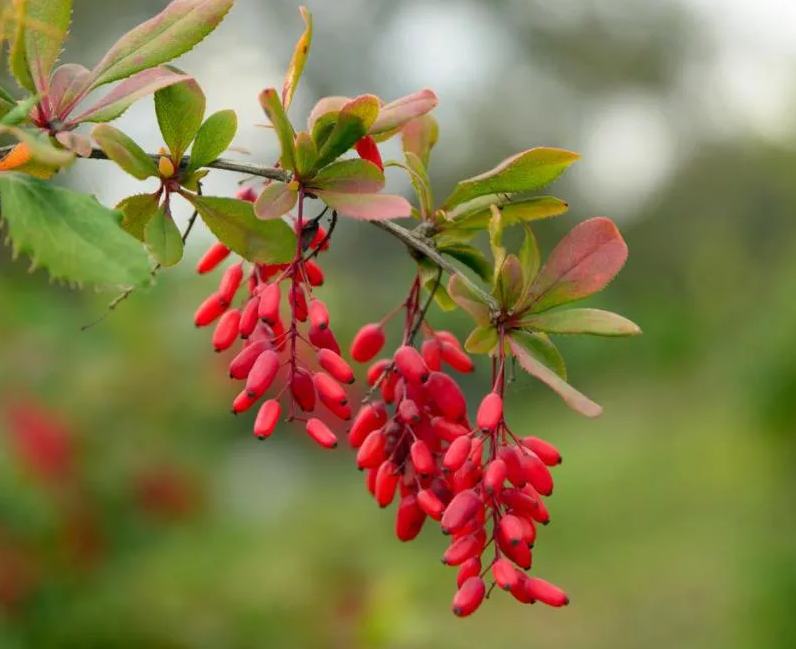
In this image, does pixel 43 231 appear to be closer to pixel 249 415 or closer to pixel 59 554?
pixel 59 554

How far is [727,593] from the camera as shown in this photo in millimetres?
7500

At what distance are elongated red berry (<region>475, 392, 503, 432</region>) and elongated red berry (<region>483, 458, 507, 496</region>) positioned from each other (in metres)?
0.03

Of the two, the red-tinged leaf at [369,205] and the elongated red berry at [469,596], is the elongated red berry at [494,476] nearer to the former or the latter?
the elongated red berry at [469,596]

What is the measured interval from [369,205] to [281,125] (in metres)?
0.10

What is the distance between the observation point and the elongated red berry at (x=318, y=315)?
Answer: 0.96m

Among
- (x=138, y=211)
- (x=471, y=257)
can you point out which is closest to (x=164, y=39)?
(x=138, y=211)

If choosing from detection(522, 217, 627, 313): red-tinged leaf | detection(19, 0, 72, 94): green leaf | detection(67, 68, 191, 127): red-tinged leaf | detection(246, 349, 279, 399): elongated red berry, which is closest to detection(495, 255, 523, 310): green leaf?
detection(522, 217, 627, 313): red-tinged leaf

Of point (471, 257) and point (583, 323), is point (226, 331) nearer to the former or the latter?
point (471, 257)

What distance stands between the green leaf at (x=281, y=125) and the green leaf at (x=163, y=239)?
13 cm

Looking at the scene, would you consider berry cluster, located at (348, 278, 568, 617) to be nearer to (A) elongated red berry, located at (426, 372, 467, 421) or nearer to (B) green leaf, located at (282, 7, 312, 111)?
(A) elongated red berry, located at (426, 372, 467, 421)

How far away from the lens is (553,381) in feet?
2.85

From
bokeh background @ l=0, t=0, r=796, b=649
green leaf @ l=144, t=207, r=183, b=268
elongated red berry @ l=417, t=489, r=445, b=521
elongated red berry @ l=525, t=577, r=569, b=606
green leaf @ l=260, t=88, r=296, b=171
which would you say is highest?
green leaf @ l=260, t=88, r=296, b=171

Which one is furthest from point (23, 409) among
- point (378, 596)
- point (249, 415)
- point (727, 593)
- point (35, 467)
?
point (727, 593)

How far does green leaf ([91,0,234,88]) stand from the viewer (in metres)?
0.93
